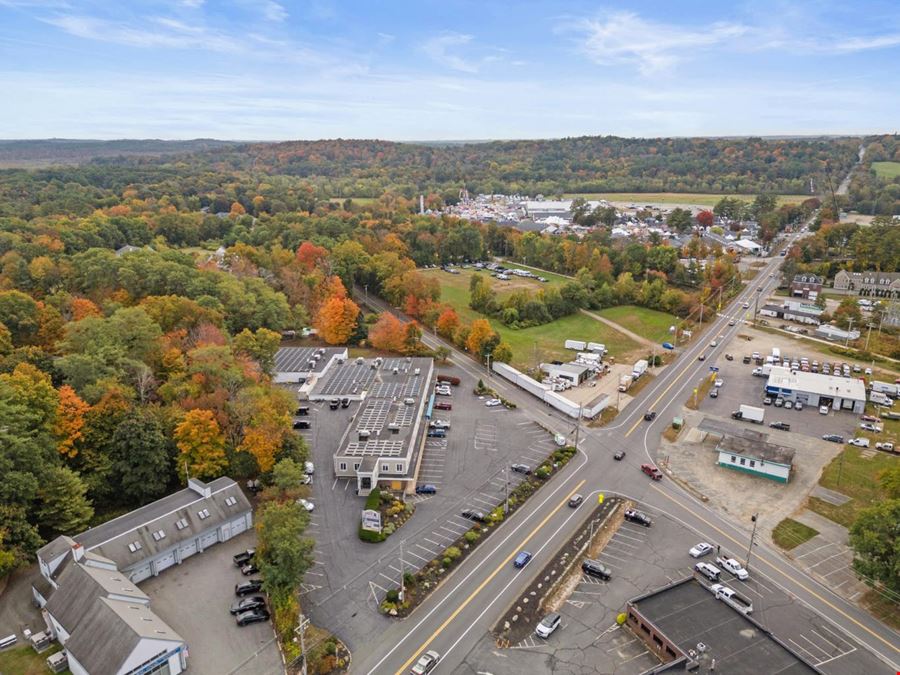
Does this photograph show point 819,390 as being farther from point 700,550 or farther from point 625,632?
point 625,632

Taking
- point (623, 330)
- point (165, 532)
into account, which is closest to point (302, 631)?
point (165, 532)

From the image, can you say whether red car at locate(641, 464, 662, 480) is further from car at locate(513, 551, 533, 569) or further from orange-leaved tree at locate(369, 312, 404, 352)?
orange-leaved tree at locate(369, 312, 404, 352)

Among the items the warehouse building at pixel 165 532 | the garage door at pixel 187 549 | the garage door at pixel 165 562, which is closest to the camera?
the warehouse building at pixel 165 532

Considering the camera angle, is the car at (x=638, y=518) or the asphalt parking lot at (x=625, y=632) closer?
the asphalt parking lot at (x=625, y=632)

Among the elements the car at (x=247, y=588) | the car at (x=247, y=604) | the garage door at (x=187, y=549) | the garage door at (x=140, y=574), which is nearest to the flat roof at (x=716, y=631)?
the car at (x=247, y=604)

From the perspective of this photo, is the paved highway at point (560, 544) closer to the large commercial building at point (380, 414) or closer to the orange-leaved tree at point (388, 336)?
the large commercial building at point (380, 414)

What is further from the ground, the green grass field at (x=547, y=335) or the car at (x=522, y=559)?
the car at (x=522, y=559)

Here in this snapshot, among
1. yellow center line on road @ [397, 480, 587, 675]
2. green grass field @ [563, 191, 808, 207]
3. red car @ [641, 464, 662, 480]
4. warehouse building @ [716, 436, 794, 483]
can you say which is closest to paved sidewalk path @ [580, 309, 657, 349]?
warehouse building @ [716, 436, 794, 483]
